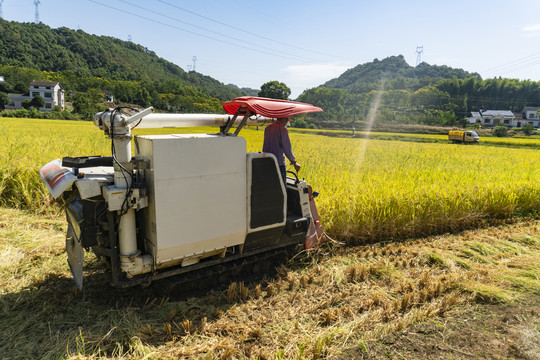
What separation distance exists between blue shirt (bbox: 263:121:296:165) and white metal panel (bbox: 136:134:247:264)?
1.03 m

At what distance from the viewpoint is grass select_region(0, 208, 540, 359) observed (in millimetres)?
2965

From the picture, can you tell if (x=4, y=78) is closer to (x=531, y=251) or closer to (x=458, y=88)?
(x=531, y=251)

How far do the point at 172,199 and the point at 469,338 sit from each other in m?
3.14

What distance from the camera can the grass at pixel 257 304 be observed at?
2.96 metres

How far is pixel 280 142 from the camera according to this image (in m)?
4.57

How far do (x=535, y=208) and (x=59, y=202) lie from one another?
1020 centimetres

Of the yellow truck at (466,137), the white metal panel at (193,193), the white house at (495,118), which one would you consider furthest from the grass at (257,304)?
the white house at (495,118)

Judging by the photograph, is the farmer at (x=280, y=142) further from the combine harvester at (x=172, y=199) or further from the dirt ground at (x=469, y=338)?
the dirt ground at (x=469, y=338)

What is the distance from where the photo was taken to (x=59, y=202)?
21.6 ft

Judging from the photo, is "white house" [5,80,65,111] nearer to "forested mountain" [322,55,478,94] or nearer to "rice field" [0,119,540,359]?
"rice field" [0,119,540,359]

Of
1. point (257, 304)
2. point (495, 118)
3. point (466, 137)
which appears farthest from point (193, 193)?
point (495, 118)

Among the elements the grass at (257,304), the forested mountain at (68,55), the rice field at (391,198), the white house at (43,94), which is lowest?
the grass at (257,304)

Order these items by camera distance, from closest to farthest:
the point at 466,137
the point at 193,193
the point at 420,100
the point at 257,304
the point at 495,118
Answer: the point at 193,193, the point at 257,304, the point at 466,137, the point at 420,100, the point at 495,118

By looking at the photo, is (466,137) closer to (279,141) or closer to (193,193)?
(279,141)
